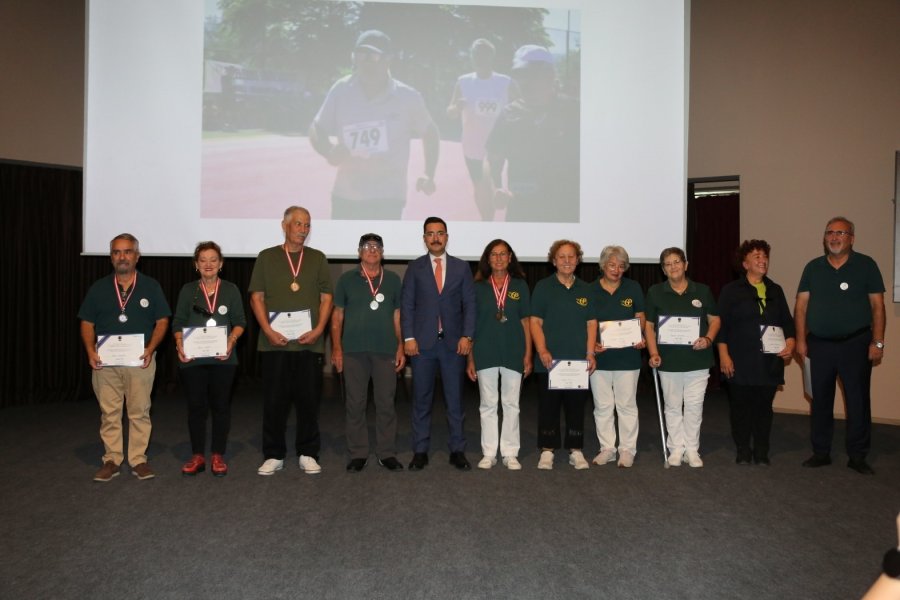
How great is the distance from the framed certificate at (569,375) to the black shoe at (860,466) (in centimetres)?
181

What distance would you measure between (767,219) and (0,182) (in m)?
7.57

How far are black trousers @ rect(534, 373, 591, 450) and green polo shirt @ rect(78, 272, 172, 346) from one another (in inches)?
95.8

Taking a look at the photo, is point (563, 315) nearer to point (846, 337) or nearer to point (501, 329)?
point (501, 329)

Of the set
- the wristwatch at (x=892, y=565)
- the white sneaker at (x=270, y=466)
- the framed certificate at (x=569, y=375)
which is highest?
the wristwatch at (x=892, y=565)

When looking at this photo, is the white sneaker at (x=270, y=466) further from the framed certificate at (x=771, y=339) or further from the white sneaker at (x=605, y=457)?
the framed certificate at (x=771, y=339)

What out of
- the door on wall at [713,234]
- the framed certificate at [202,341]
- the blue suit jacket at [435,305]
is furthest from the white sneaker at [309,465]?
the door on wall at [713,234]

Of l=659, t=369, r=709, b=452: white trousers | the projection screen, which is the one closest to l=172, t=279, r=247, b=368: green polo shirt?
the projection screen

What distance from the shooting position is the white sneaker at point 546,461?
13.5 ft

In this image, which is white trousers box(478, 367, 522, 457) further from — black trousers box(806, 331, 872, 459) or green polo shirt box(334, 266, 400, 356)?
black trousers box(806, 331, 872, 459)

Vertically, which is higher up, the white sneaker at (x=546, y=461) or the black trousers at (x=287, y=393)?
the black trousers at (x=287, y=393)

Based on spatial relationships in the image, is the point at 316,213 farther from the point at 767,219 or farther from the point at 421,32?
the point at 767,219

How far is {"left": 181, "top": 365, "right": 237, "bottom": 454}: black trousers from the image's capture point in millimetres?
4016

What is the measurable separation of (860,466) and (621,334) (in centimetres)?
172

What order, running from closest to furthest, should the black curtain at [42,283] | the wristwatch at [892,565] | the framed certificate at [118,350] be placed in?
1. the wristwatch at [892,565]
2. the framed certificate at [118,350]
3. the black curtain at [42,283]
